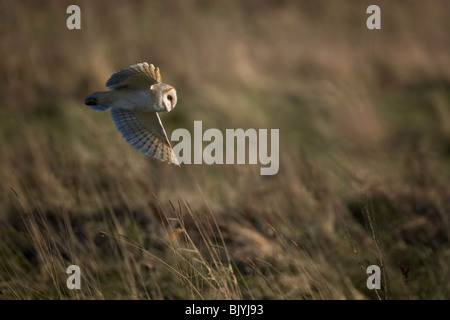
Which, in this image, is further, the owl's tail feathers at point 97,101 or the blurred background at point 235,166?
the blurred background at point 235,166

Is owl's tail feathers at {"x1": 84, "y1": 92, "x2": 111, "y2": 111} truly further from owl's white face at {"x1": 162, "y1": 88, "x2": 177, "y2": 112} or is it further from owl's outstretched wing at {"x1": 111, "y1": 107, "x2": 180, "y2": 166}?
owl's white face at {"x1": 162, "y1": 88, "x2": 177, "y2": 112}

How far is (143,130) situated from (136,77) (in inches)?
4.4

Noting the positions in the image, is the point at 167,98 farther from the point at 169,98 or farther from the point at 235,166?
the point at 235,166

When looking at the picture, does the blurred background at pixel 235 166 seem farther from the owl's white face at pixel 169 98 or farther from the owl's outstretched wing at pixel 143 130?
the owl's white face at pixel 169 98

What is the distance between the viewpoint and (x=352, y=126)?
6910mm

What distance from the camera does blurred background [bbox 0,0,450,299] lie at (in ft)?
9.81

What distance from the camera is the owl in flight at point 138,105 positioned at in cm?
121

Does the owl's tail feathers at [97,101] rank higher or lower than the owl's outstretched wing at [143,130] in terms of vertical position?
higher

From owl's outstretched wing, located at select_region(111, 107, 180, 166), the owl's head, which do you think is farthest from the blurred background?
the owl's head

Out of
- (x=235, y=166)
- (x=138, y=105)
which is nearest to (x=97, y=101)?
(x=138, y=105)

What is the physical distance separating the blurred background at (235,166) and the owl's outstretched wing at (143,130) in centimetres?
66

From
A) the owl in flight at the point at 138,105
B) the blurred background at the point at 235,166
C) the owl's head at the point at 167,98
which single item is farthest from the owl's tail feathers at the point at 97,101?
the blurred background at the point at 235,166

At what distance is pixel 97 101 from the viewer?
1249 millimetres
